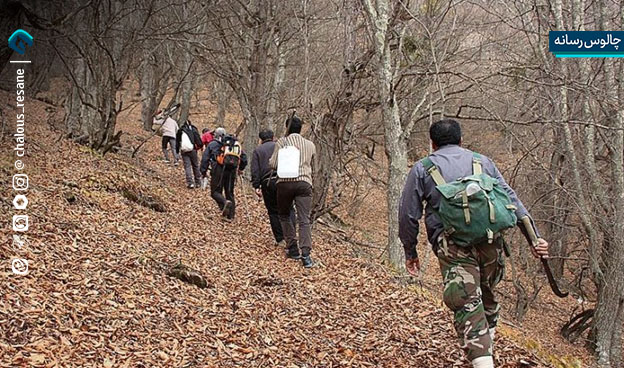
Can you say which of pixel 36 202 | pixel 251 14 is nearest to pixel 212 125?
pixel 251 14

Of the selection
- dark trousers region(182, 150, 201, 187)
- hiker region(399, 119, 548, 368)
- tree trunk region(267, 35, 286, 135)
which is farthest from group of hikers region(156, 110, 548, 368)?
tree trunk region(267, 35, 286, 135)

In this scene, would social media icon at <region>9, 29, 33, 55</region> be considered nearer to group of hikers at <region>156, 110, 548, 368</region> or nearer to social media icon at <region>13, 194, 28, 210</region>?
social media icon at <region>13, 194, 28, 210</region>

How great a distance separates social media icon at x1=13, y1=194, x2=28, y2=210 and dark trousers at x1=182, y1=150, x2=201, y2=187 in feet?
23.0

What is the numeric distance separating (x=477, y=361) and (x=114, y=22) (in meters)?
10.0

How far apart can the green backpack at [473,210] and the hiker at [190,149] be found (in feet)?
34.6

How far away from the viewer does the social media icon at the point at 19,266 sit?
500cm

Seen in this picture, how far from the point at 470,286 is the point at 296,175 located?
4.26 meters

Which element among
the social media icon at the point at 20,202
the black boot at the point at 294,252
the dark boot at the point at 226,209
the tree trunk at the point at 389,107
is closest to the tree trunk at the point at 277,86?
the dark boot at the point at 226,209

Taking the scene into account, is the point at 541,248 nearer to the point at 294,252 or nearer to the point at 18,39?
the point at 294,252

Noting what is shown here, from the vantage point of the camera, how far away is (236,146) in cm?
1144

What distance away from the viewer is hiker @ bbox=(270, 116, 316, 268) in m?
8.22

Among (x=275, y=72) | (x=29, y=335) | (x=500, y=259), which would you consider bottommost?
(x=29, y=335)

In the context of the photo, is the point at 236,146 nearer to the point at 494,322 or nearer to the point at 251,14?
the point at 251,14

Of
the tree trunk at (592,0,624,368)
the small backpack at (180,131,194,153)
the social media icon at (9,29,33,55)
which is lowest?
the tree trunk at (592,0,624,368)
